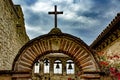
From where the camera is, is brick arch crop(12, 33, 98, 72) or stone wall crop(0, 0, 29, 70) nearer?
brick arch crop(12, 33, 98, 72)

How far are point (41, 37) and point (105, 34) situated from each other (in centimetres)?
363

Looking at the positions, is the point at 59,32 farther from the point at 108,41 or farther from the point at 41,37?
Answer: the point at 108,41

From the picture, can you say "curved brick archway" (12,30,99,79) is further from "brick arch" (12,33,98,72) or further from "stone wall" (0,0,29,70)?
"stone wall" (0,0,29,70)

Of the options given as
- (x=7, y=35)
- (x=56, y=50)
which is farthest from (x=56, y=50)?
(x=7, y=35)

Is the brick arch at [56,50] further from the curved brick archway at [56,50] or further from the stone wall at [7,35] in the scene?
the stone wall at [7,35]

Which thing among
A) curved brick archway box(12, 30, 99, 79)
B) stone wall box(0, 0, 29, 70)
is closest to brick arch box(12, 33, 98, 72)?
curved brick archway box(12, 30, 99, 79)

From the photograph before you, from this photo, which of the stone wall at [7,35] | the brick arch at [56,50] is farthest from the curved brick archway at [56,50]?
the stone wall at [7,35]

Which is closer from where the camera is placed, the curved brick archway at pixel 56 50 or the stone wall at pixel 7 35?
the curved brick archway at pixel 56 50

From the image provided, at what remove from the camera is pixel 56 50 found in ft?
22.6

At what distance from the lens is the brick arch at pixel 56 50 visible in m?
6.68

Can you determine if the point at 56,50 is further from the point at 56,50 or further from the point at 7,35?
the point at 7,35

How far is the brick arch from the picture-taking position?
668 centimetres

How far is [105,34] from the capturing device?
955 centimetres

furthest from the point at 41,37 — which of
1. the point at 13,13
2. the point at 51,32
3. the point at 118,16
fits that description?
the point at 13,13
